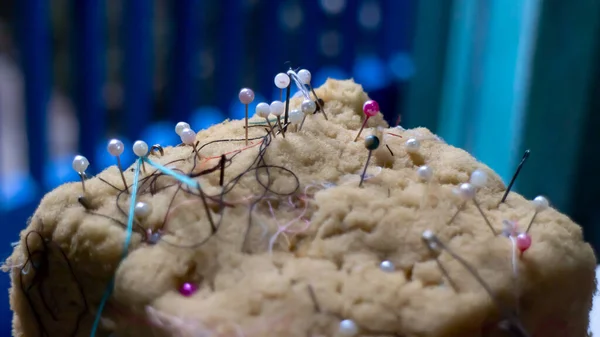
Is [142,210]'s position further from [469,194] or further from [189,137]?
[469,194]

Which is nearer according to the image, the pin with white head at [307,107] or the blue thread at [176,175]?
the blue thread at [176,175]

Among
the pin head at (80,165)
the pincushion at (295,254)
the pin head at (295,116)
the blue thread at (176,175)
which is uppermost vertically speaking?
the pin head at (295,116)

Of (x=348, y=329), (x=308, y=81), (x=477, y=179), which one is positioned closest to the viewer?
(x=348, y=329)

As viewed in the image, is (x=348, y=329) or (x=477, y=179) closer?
(x=348, y=329)

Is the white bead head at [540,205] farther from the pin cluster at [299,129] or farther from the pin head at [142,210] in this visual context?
the pin head at [142,210]

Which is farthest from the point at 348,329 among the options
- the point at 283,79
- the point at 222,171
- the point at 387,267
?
the point at 283,79

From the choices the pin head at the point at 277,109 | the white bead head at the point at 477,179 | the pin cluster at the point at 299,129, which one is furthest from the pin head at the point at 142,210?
the white bead head at the point at 477,179

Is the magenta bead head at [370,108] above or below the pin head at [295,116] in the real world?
above
